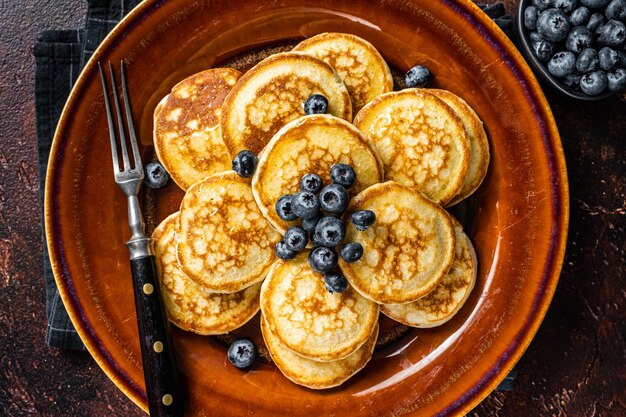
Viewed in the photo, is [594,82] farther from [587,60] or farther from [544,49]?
[544,49]

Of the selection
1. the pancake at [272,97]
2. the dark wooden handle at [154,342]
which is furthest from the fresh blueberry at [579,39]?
the dark wooden handle at [154,342]

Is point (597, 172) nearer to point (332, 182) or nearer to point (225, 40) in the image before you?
point (332, 182)

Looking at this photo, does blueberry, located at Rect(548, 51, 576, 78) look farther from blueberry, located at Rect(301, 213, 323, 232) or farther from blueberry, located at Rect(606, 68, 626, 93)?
blueberry, located at Rect(301, 213, 323, 232)

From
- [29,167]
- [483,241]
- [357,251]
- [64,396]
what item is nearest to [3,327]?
[64,396]

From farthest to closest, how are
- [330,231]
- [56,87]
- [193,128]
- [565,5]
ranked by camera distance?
[56,87], [565,5], [193,128], [330,231]

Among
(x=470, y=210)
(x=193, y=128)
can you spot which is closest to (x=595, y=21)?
(x=470, y=210)

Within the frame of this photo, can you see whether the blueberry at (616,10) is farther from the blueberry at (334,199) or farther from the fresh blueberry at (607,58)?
the blueberry at (334,199)
